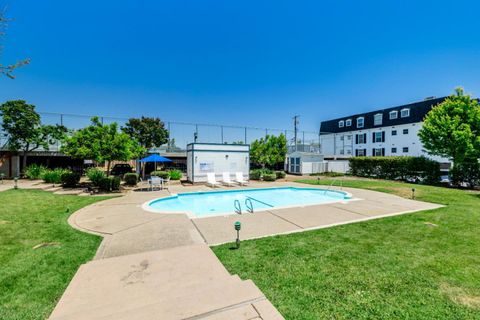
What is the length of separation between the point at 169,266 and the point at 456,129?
774 inches

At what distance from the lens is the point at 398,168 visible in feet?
58.4

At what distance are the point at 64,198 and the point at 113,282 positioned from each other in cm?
901

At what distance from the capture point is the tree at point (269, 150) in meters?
21.1

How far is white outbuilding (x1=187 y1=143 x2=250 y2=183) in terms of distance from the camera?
55.3 feet

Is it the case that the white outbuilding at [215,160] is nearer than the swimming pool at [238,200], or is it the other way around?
the swimming pool at [238,200]

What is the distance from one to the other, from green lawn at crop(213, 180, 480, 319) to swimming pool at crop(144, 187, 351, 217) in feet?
11.4

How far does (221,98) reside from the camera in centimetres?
2659

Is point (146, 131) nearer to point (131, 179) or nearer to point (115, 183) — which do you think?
point (131, 179)

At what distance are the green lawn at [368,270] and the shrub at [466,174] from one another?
40.6ft

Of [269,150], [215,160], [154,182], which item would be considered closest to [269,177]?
[269,150]

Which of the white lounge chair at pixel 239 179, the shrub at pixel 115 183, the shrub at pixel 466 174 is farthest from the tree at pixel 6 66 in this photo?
the shrub at pixel 466 174

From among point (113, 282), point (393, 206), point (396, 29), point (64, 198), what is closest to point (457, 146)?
point (396, 29)

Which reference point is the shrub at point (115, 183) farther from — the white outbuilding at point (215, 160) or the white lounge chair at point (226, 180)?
the white lounge chair at point (226, 180)

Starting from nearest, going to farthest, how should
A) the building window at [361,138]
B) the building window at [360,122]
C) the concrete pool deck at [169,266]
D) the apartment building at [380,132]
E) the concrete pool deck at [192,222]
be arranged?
the concrete pool deck at [169,266] → the concrete pool deck at [192,222] → the apartment building at [380,132] → the building window at [361,138] → the building window at [360,122]
